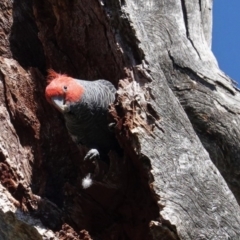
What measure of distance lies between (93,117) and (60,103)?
0.95 ft

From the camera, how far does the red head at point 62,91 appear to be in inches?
141

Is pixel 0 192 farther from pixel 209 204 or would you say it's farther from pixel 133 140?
pixel 209 204

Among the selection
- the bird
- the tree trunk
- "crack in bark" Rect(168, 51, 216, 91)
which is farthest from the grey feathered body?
"crack in bark" Rect(168, 51, 216, 91)

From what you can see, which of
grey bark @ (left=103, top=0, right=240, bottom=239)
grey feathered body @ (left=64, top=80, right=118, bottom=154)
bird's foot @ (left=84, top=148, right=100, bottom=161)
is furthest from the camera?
grey feathered body @ (left=64, top=80, right=118, bottom=154)

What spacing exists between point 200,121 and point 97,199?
2.74 ft

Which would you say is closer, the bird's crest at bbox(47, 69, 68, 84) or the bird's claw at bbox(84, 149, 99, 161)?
the bird's claw at bbox(84, 149, 99, 161)

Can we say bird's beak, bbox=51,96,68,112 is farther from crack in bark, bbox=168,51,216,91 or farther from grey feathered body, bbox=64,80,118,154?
crack in bark, bbox=168,51,216,91

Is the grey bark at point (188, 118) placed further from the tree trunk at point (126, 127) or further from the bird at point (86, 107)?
the bird at point (86, 107)

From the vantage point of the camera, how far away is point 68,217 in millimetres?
3223

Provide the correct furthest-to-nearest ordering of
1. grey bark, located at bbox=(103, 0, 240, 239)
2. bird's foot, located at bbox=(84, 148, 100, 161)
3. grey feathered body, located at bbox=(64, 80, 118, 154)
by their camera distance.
Answer: 1. grey feathered body, located at bbox=(64, 80, 118, 154)
2. bird's foot, located at bbox=(84, 148, 100, 161)
3. grey bark, located at bbox=(103, 0, 240, 239)

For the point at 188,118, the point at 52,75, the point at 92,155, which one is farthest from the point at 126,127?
the point at 52,75

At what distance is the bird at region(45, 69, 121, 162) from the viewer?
3.62m

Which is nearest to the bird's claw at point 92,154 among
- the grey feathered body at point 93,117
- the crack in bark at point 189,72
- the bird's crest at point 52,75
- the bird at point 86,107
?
the bird at point 86,107

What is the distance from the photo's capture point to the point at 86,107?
378 centimetres
